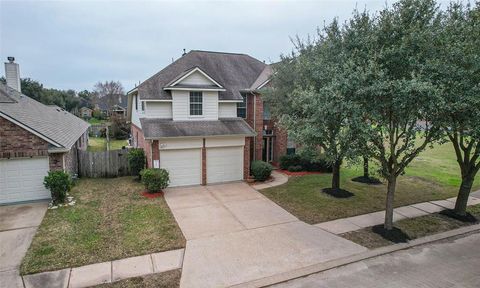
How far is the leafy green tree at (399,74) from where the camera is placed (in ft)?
25.8

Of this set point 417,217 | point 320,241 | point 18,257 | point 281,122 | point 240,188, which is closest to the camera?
point 18,257

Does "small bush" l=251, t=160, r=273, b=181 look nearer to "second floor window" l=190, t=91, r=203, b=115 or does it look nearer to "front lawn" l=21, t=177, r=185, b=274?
"second floor window" l=190, t=91, r=203, b=115

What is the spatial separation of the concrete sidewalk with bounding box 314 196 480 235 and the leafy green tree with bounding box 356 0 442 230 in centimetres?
302

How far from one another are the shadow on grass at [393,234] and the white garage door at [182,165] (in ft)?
30.8

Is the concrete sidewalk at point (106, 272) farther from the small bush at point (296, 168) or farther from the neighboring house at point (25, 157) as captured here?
the small bush at point (296, 168)

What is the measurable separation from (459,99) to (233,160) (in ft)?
36.7

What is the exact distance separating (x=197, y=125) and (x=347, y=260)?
10890mm

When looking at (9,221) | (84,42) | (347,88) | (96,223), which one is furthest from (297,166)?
(84,42)

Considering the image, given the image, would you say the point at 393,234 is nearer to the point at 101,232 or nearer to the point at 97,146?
the point at 101,232

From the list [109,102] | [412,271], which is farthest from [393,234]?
[109,102]

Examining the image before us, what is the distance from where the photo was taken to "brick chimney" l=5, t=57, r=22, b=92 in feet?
63.2

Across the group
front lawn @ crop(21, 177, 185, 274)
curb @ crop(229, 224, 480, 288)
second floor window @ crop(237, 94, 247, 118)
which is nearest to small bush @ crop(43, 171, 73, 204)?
front lawn @ crop(21, 177, 185, 274)

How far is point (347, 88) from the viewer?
8336 millimetres

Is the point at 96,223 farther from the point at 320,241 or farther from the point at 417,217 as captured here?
the point at 417,217
